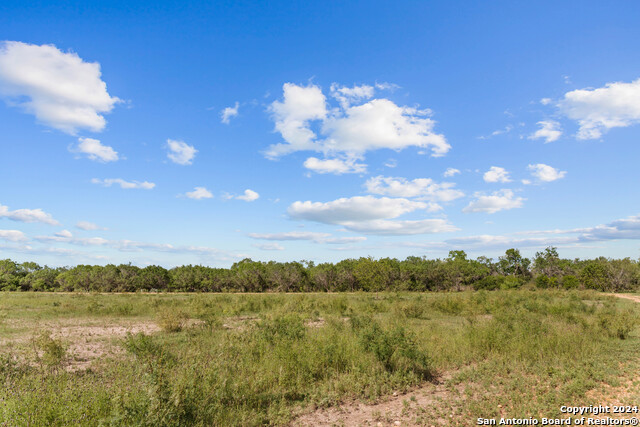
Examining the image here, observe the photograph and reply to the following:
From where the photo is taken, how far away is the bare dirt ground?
6.20 metres

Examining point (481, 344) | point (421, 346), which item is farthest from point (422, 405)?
point (481, 344)

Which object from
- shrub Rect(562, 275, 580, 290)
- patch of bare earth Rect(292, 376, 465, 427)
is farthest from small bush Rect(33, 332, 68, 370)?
shrub Rect(562, 275, 580, 290)

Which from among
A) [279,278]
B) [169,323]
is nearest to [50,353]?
[169,323]

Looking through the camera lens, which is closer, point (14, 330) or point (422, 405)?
point (422, 405)

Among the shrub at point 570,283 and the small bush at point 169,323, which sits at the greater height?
the small bush at point 169,323

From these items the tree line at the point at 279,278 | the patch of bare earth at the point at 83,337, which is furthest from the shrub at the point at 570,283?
the patch of bare earth at the point at 83,337

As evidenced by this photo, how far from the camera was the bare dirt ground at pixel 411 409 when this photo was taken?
6.20 metres

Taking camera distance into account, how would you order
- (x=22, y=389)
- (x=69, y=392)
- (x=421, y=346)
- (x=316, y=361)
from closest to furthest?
(x=69, y=392), (x=22, y=389), (x=316, y=361), (x=421, y=346)

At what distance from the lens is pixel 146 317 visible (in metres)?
20.1

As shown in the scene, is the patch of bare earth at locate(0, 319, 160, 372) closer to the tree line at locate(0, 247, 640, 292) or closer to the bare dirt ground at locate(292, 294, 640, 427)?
the bare dirt ground at locate(292, 294, 640, 427)

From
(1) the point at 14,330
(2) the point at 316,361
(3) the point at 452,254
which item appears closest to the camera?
(2) the point at 316,361

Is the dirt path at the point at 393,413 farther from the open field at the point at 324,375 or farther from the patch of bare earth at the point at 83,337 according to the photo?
the patch of bare earth at the point at 83,337

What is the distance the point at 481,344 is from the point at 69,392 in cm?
1105

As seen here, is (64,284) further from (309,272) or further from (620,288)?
(620,288)
